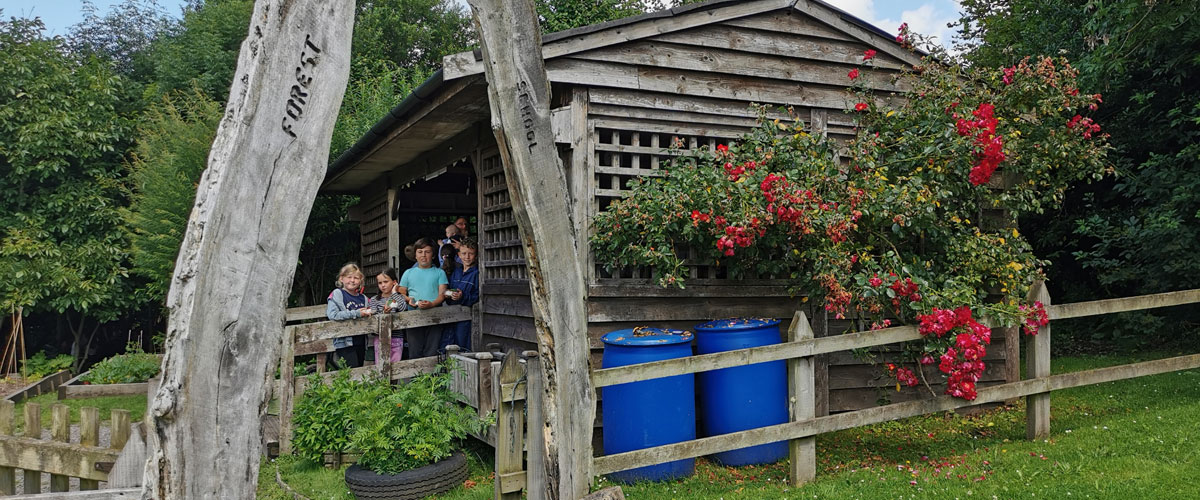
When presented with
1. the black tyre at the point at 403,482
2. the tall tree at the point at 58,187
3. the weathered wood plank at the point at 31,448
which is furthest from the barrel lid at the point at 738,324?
the tall tree at the point at 58,187

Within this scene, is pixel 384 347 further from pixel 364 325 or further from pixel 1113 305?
pixel 1113 305

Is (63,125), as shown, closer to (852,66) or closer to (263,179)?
(852,66)

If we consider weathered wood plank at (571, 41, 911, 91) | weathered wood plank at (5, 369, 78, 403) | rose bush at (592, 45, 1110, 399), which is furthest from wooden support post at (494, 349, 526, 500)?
weathered wood plank at (5, 369, 78, 403)

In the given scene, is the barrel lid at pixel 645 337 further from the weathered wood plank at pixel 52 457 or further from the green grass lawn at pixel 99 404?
the green grass lawn at pixel 99 404

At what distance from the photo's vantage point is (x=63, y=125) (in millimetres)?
13836

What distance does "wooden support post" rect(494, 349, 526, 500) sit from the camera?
13.0 feet

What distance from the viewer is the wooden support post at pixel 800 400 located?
4.61m

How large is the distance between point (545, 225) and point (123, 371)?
1027 cm

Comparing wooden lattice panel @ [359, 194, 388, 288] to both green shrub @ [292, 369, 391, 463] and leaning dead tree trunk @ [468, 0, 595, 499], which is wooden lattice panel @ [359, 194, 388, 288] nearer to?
green shrub @ [292, 369, 391, 463]

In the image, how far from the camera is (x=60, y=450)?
11.6ft

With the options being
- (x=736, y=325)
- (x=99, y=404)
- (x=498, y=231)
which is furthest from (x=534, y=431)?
(x=99, y=404)

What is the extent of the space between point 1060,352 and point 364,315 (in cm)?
1009

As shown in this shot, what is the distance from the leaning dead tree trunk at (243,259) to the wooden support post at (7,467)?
289cm

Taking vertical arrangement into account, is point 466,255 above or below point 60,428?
above
